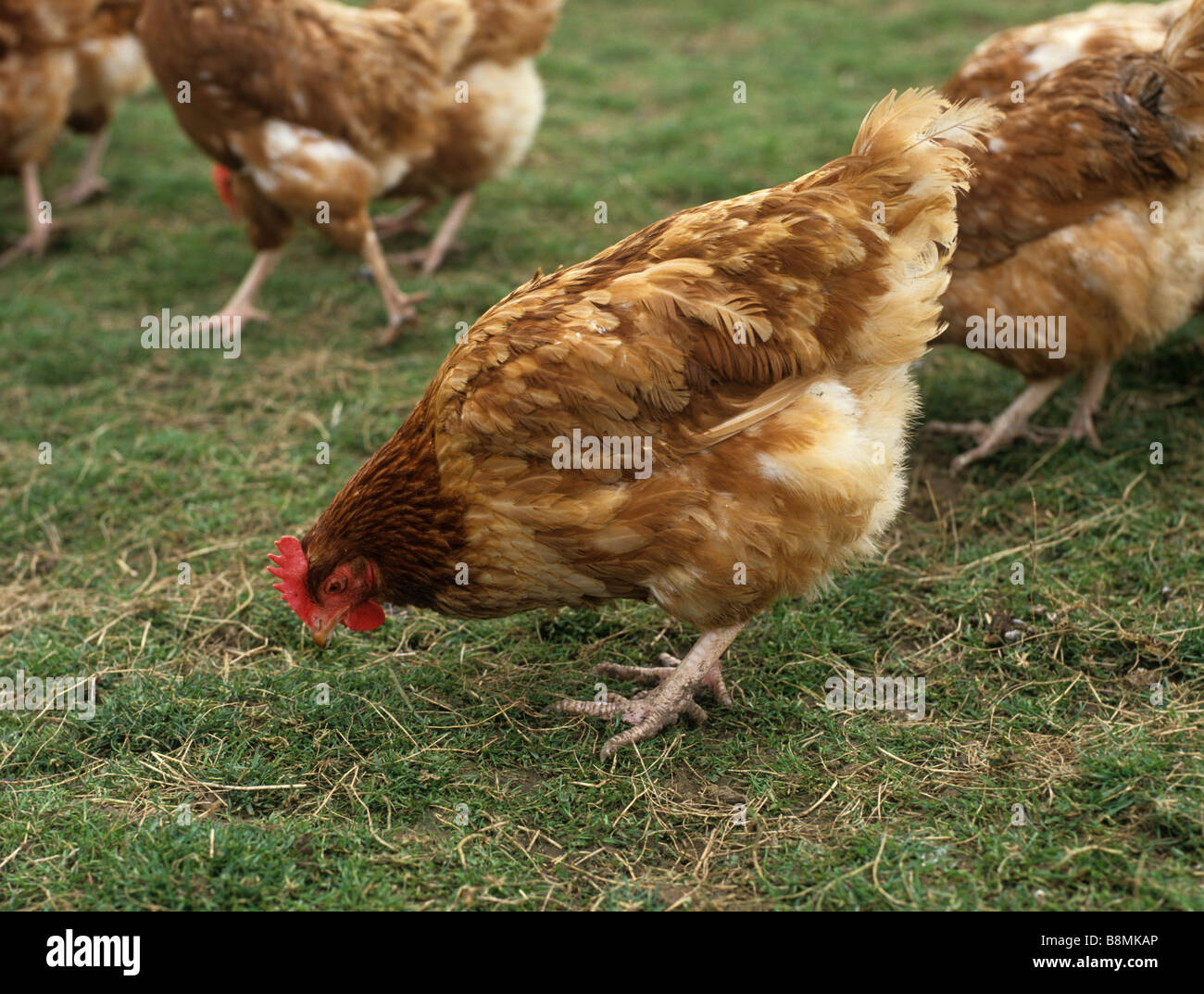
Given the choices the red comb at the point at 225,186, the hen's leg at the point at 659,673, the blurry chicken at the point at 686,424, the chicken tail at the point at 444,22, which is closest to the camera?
the blurry chicken at the point at 686,424

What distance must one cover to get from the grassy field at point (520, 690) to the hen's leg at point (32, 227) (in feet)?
3.17

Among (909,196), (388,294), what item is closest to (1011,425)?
(909,196)

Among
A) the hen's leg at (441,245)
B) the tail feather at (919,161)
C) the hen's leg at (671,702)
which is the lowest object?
the hen's leg at (671,702)

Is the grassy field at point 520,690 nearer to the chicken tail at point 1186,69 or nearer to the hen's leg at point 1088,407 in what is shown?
the hen's leg at point 1088,407

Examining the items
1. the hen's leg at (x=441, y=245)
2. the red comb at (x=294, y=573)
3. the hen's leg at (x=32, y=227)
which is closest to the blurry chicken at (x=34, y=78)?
the hen's leg at (x=32, y=227)

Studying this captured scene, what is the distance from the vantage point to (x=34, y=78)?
259 inches

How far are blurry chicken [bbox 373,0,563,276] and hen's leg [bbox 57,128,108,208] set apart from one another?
2.78 meters

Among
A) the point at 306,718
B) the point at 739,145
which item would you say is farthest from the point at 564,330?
the point at 739,145

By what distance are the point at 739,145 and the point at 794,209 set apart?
4.62m

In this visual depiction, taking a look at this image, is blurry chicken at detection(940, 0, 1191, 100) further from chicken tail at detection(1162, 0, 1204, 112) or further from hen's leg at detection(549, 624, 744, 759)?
hen's leg at detection(549, 624, 744, 759)

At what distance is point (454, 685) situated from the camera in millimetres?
3564

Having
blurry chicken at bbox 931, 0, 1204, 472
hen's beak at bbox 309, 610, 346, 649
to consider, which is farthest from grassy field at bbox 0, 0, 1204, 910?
blurry chicken at bbox 931, 0, 1204, 472

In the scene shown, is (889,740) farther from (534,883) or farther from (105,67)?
(105,67)

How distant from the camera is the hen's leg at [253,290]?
596 cm
